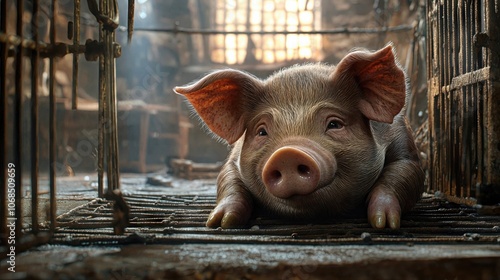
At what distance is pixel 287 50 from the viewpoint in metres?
11.9

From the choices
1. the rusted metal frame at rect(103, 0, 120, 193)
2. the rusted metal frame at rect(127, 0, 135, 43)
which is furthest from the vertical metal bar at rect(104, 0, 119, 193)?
the rusted metal frame at rect(127, 0, 135, 43)

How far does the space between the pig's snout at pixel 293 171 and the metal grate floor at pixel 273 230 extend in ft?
0.65

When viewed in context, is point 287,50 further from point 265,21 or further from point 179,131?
point 179,131

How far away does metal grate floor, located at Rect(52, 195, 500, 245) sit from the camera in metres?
2.24

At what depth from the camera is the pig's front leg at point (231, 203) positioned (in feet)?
8.94

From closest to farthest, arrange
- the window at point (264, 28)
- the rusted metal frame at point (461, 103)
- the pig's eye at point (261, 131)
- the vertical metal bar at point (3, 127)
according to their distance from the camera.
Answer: the vertical metal bar at point (3, 127) < the pig's eye at point (261, 131) < the rusted metal frame at point (461, 103) < the window at point (264, 28)

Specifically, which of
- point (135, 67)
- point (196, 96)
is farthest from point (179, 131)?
point (196, 96)

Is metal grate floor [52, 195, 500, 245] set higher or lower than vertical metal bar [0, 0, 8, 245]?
lower

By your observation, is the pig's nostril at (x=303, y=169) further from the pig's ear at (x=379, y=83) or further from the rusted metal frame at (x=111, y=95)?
→ the rusted metal frame at (x=111, y=95)

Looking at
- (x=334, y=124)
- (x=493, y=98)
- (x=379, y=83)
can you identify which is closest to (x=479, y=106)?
(x=493, y=98)

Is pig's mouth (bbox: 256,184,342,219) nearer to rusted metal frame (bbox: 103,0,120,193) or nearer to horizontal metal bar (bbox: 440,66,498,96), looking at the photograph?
rusted metal frame (bbox: 103,0,120,193)

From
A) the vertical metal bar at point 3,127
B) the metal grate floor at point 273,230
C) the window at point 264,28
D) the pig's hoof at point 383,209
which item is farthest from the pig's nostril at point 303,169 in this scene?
the window at point 264,28

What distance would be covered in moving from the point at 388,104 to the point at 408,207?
23.4 inches

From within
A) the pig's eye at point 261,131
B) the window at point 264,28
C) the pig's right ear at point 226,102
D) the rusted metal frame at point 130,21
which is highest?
the window at point 264,28
